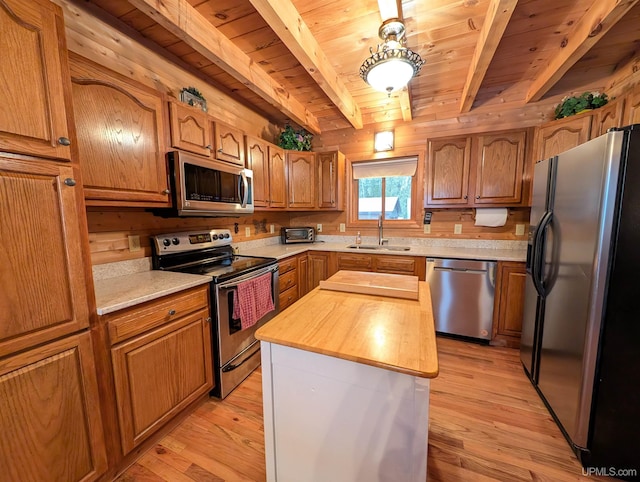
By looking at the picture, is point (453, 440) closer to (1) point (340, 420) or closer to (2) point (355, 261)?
(1) point (340, 420)

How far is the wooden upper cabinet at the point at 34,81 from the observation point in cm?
87

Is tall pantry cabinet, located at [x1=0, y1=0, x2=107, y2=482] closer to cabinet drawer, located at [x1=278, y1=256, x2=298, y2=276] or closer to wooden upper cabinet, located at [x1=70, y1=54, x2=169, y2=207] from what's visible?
wooden upper cabinet, located at [x1=70, y1=54, x2=169, y2=207]

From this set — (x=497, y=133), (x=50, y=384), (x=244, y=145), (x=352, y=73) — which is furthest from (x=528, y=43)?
(x=50, y=384)

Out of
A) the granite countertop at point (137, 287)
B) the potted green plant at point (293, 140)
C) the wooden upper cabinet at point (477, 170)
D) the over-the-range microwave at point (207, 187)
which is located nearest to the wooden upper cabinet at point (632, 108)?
the wooden upper cabinet at point (477, 170)

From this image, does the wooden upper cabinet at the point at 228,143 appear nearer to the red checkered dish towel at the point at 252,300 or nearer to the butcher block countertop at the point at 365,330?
the red checkered dish towel at the point at 252,300

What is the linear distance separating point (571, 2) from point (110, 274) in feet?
11.2

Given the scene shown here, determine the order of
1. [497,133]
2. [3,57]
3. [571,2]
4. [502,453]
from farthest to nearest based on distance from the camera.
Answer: [497,133], [571,2], [502,453], [3,57]

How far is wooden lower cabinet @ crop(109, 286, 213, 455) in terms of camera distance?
127 centimetres

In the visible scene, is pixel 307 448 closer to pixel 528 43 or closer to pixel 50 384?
pixel 50 384

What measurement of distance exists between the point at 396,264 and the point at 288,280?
46.9 inches

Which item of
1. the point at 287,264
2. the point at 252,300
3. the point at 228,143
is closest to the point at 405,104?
the point at 228,143

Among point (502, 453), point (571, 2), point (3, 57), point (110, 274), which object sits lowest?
Answer: point (502, 453)

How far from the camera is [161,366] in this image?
4.72 feet

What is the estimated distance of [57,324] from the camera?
101 centimetres
